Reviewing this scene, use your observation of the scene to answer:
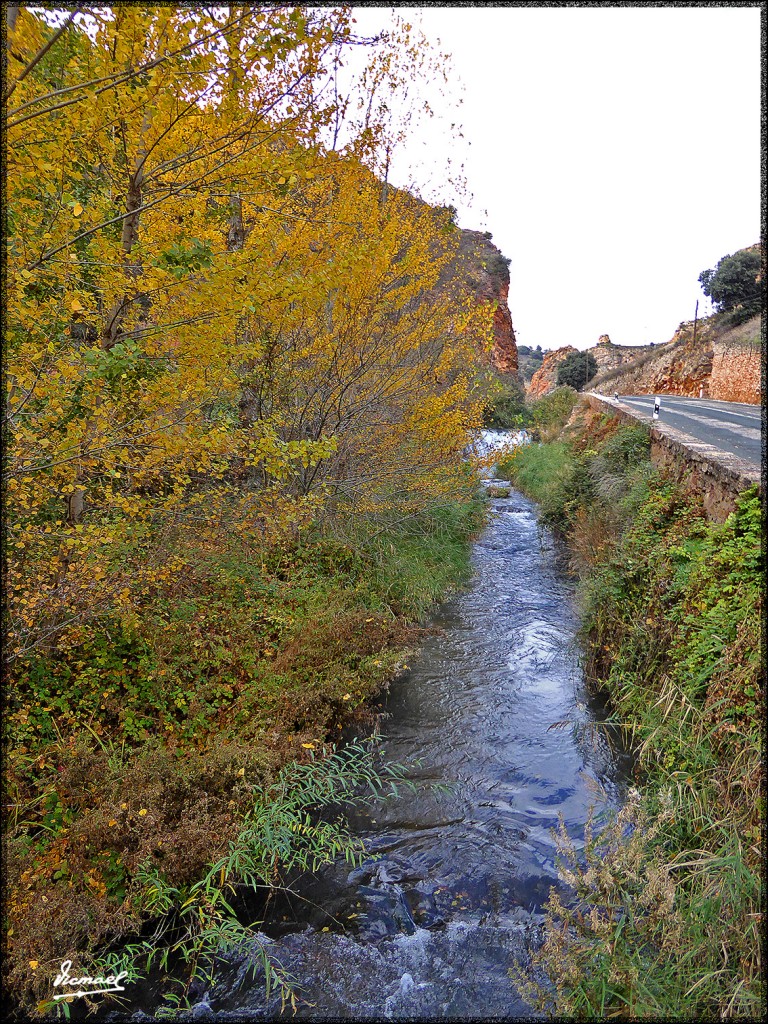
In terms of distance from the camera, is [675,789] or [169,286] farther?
[675,789]

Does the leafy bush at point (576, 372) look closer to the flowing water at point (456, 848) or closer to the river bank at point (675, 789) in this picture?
the river bank at point (675, 789)

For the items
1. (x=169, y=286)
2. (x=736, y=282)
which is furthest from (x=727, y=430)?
(x=736, y=282)

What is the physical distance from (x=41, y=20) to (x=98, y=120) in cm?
62

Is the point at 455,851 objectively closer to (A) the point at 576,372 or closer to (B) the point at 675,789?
(B) the point at 675,789

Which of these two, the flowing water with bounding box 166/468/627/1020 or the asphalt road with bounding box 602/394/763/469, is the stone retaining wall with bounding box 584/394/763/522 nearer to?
the asphalt road with bounding box 602/394/763/469

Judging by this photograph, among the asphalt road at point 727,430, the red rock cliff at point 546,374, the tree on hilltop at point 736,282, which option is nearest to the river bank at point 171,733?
the asphalt road at point 727,430

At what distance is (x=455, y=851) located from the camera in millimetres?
4125

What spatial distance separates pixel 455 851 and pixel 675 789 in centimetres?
171

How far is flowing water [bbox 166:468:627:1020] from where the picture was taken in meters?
3.10

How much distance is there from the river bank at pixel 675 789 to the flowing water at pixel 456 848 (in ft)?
1.10

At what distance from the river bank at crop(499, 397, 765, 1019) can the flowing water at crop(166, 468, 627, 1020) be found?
336mm

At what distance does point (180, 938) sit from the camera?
11.0ft

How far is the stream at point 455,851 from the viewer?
3094 millimetres

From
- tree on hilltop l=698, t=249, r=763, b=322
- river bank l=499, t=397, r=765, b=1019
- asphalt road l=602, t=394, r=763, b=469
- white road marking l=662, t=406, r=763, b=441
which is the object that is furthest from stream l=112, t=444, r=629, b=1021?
tree on hilltop l=698, t=249, r=763, b=322
